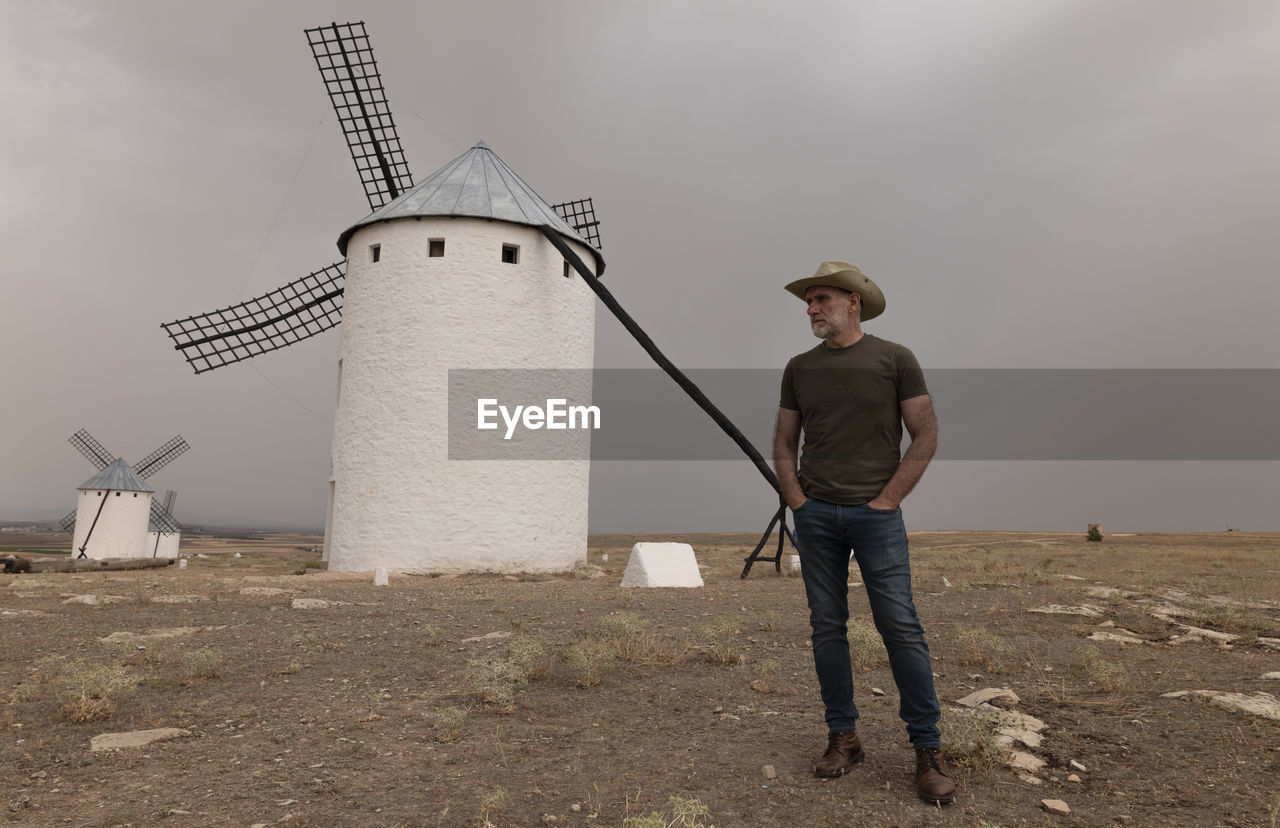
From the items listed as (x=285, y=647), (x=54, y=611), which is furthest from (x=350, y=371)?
(x=285, y=647)

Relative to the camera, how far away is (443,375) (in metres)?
14.6

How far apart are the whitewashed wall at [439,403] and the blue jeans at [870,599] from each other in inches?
456

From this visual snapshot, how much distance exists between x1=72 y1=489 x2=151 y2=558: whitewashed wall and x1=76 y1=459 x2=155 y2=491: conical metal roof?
22 centimetres

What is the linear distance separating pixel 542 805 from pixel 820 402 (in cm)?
228

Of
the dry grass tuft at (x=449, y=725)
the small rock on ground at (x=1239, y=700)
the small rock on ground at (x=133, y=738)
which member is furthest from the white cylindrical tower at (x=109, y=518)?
the small rock on ground at (x=1239, y=700)

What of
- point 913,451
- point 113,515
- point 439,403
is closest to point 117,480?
point 113,515

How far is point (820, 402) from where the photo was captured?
3.61m

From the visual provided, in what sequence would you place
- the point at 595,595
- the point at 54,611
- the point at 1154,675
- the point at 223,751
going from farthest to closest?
the point at 595,595 < the point at 54,611 < the point at 1154,675 < the point at 223,751

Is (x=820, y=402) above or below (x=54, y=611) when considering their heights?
above

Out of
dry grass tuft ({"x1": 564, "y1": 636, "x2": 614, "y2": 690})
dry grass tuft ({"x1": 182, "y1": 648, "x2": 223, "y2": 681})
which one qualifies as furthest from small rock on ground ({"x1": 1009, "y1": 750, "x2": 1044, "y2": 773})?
dry grass tuft ({"x1": 182, "y1": 648, "x2": 223, "y2": 681})

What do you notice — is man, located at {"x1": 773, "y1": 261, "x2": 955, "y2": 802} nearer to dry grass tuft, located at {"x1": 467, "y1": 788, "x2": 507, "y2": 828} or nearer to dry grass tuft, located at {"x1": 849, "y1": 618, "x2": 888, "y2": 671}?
dry grass tuft, located at {"x1": 467, "y1": 788, "x2": 507, "y2": 828}

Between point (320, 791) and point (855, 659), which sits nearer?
point (320, 791)

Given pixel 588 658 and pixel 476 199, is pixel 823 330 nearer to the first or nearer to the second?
pixel 588 658

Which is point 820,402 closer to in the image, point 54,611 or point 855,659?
point 855,659
